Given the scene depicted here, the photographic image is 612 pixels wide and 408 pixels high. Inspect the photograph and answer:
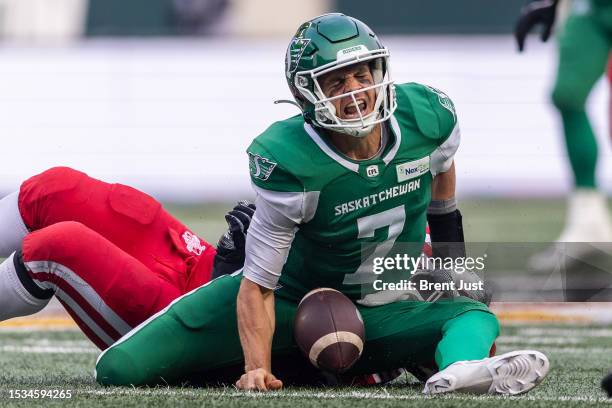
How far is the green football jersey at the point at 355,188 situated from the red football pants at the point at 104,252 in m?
0.40

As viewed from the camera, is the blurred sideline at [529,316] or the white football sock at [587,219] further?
the white football sock at [587,219]

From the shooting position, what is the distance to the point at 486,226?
32.4 ft

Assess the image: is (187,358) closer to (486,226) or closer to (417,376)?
(417,376)

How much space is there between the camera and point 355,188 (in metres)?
3.61

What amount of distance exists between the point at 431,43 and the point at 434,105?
7.55m

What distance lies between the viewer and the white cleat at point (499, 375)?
11.1 ft

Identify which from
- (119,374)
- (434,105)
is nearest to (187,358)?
(119,374)

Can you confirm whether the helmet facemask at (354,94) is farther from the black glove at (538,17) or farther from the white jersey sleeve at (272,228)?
the black glove at (538,17)

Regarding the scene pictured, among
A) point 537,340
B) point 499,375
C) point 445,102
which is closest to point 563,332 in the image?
point 537,340

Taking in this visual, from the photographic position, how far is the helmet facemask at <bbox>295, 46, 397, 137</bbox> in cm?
356

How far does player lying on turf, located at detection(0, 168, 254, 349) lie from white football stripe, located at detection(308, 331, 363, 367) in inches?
18.1

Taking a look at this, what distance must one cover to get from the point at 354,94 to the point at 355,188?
242mm

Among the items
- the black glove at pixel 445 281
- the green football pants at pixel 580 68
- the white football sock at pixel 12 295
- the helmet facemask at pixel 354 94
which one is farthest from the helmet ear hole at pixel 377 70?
the green football pants at pixel 580 68

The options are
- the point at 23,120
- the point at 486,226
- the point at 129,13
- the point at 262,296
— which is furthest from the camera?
the point at 129,13
